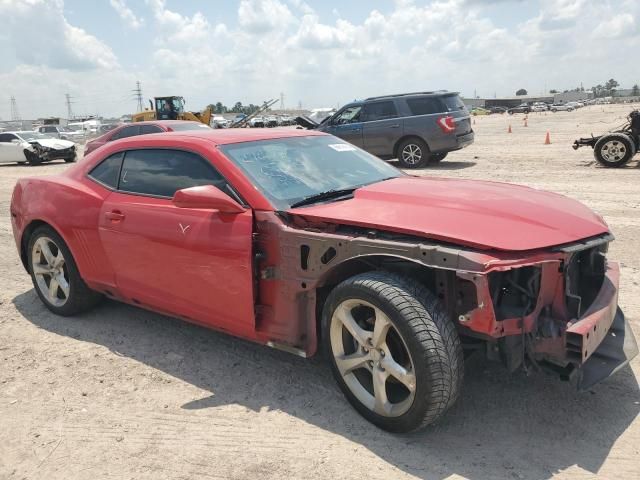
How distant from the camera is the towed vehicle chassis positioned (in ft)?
8.83

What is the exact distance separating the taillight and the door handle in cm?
1120

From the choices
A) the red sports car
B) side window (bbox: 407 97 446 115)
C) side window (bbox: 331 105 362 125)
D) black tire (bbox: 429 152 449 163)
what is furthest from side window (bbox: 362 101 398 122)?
the red sports car

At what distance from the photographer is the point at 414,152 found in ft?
47.7

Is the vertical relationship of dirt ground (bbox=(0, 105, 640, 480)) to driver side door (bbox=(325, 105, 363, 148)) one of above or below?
below

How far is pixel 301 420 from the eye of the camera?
10.5 feet

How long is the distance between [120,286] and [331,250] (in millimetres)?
1988

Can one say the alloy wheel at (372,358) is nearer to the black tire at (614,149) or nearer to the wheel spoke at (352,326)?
the wheel spoke at (352,326)

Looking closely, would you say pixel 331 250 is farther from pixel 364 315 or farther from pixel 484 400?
pixel 484 400

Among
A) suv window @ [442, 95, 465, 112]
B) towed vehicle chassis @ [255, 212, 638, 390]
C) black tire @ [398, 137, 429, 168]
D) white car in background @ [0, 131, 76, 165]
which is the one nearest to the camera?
towed vehicle chassis @ [255, 212, 638, 390]

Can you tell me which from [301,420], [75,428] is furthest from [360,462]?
[75,428]

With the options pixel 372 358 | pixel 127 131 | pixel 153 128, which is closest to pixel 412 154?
pixel 153 128

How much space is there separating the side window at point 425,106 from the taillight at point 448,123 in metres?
0.28

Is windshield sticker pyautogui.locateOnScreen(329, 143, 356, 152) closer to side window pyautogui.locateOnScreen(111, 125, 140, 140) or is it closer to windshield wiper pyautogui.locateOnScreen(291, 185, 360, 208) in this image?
windshield wiper pyautogui.locateOnScreen(291, 185, 360, 208)

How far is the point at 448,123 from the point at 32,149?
15.3m
